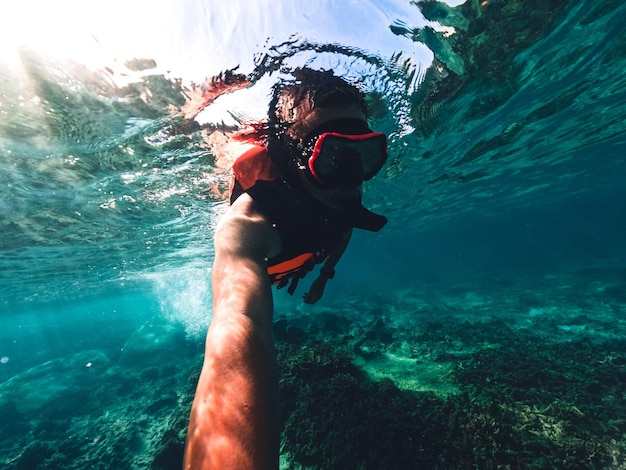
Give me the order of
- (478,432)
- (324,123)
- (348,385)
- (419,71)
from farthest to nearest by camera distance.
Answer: (419,71), (348,385), (478,432), (324,123)

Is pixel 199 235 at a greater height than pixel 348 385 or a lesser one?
greater

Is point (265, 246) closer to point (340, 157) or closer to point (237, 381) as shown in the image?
point (237, 381)

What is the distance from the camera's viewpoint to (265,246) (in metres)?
2.54

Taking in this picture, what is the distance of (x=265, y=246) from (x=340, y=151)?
4.96 feet

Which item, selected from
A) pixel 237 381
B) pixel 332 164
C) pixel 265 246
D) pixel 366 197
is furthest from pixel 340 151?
pixel 366 197

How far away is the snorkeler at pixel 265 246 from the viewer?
50.4 inches

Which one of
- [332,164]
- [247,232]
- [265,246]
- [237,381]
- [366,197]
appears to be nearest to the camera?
[237,381]

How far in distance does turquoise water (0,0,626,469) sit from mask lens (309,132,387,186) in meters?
4.47

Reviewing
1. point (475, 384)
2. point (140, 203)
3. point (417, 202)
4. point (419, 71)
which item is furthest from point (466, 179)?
point (140, 203)

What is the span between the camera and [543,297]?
2436cm

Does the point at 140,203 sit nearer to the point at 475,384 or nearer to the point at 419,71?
the point at 419,71

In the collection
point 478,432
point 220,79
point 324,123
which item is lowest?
point 478,432

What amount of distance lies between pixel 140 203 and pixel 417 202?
81.5 feet

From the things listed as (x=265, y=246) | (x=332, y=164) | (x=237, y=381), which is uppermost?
(x=332, y=164)
